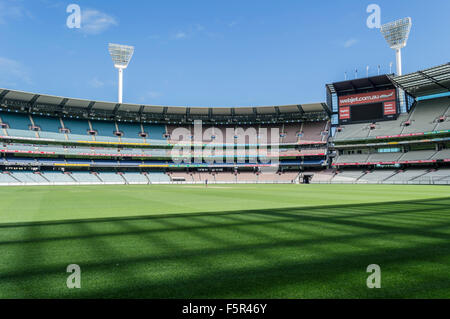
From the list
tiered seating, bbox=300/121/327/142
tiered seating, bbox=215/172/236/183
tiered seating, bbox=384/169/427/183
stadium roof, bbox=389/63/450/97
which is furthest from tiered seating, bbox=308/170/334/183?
stadium roof, bbox=389/63/450/97

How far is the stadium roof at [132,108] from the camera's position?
60188 mm

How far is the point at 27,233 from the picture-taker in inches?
304

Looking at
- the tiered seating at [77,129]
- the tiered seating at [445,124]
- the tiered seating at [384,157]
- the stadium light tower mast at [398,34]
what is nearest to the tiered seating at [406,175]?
the tiered seating at [384,157]

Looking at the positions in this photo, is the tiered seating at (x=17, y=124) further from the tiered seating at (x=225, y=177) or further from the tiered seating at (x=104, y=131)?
the tiered seating at (x=225, y=177)

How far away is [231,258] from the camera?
525 centimetres

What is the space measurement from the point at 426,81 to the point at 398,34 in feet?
47.0

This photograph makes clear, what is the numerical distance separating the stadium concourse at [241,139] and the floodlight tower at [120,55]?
31.5 feet

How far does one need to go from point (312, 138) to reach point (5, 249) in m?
73.6

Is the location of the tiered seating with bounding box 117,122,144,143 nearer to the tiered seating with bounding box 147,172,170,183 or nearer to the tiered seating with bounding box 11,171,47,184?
the tiered seating with bounding box 147,172,170,183

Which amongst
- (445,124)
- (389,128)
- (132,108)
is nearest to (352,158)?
(389,128)

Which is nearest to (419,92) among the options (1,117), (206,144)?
(206,144)

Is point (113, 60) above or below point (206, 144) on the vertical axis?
above

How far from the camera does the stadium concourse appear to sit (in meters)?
57.7

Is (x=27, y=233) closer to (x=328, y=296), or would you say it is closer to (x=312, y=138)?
(x=328, y=296)
